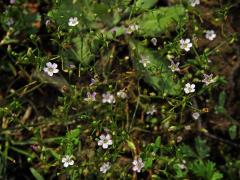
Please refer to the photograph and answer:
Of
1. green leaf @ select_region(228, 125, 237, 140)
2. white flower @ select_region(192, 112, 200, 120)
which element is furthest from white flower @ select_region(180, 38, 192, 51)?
green leaf @ select_region(228, 125, 237, 140)

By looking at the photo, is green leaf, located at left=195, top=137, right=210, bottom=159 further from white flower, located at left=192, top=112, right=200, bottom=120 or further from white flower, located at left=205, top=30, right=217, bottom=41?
white flower, located at left=205, top=30, right=217, bottom=41

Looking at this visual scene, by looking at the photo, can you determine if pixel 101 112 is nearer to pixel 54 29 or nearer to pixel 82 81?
pixel 82 81

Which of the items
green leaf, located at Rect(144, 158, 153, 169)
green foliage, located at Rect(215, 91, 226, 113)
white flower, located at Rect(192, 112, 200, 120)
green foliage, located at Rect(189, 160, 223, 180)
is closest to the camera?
green leaf, located at Rect(144, 158, 153, 169)

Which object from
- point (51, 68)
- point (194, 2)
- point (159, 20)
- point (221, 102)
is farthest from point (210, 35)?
point (51, 68)

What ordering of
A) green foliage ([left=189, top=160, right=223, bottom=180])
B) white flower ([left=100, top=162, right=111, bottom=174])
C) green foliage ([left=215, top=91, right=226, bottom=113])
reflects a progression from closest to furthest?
white flower ([left=100, top=162, right=111, bottom=174]) < green foliage ([left=189, top=160, right=223, bottom=180]) < green foliage ([left=215, top=91, right=226, bottom=113])

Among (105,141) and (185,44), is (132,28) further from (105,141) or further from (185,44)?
(105,141)

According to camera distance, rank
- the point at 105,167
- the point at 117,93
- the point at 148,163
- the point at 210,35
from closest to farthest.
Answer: the point at 148,163, the point at 105,167, the point at 117,93, the point at 210,35
